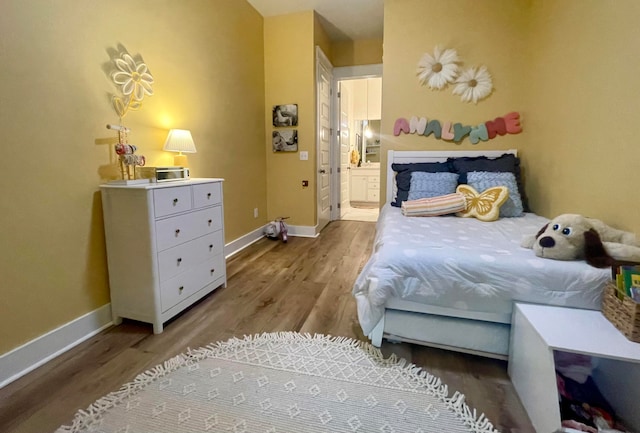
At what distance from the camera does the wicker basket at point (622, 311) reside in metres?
1.15

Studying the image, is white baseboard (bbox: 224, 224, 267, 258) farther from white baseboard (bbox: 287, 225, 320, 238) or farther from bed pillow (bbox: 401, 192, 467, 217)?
bed pillow (bbox: 401, 192, 467, 217)

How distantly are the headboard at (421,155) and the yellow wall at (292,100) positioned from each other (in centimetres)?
110

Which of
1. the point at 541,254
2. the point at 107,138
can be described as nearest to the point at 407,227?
the point at 541,254

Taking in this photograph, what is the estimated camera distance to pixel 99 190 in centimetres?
192

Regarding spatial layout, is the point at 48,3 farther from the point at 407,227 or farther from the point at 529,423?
the point at 529,423

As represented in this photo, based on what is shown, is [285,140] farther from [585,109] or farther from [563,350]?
[563,350]

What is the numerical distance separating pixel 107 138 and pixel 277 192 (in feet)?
8.06

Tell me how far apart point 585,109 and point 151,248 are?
290 cm

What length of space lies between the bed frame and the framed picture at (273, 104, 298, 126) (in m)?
3.00

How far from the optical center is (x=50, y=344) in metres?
1.66

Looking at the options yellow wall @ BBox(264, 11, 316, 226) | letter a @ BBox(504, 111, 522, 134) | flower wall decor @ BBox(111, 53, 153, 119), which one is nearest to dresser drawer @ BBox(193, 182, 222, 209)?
flower wall decor @ BBox(111, 53, 153, 119)

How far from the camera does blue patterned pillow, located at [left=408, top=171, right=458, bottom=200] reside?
281cm

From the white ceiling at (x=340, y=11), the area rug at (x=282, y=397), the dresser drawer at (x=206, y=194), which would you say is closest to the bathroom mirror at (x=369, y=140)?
the white ceiling at (x=340, y=11)

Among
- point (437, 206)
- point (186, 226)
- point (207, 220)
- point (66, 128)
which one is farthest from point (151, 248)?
point (437, 206)
